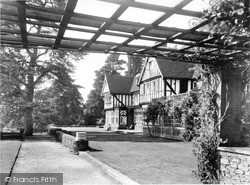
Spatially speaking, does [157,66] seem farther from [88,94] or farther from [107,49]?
[88,94]

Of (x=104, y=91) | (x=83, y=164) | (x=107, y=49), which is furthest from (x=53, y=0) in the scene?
(x=104, y=91)

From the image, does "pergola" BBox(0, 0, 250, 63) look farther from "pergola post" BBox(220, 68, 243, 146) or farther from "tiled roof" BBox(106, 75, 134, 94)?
"tiled roof" BBox(106, 75, 134, 94)

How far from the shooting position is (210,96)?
7609 millimetres

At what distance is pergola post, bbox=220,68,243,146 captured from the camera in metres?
7.32

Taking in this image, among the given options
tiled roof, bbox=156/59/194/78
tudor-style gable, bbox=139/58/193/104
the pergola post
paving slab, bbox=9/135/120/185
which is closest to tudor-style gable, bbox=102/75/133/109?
tudor-style gable, bbox=139/58/193/104

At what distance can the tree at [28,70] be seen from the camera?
24.3m

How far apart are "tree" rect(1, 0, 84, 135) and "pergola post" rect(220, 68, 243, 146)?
1985 cm

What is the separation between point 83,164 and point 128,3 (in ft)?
26.9

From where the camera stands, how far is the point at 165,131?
26.5 meters

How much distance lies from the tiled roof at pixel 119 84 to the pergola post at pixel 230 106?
37.2m

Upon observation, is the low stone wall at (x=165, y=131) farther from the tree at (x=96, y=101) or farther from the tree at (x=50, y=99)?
the tree at (x=96, y=101)

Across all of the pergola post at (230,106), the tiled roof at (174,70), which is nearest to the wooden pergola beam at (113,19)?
the pergola post at (230,106)

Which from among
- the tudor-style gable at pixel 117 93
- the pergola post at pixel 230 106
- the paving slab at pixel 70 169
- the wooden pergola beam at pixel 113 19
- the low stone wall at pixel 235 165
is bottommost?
the paving slab at pixel 70 169

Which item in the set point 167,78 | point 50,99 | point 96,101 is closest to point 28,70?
point 50,99
